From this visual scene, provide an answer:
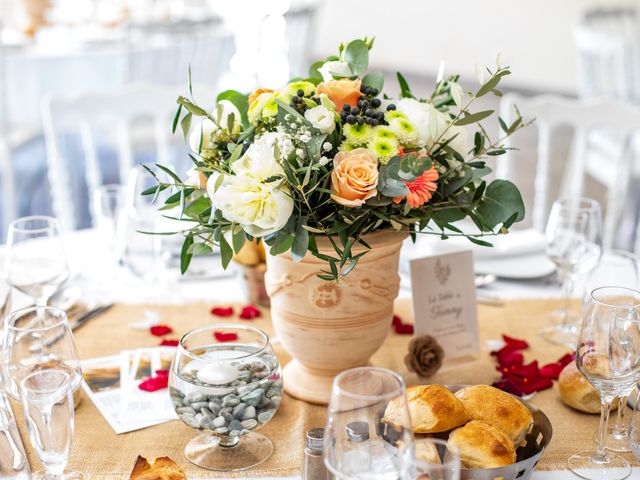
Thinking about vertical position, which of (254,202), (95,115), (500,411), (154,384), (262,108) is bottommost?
(154,384)

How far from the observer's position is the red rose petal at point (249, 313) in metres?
1.62

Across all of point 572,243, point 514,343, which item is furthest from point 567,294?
point 514,343

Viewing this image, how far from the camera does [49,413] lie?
3.23 ft

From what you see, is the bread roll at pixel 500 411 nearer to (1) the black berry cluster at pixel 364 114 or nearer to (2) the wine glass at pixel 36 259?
(1) the black berry cluster at pixel 364 114

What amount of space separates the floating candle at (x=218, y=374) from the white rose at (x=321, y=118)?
0.33 m

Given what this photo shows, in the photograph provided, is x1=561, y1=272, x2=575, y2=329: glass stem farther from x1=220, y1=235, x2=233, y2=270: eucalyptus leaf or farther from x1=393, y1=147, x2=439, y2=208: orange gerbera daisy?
x1=220, y1=235, x2=233, y2=270: eucalyptus leaf

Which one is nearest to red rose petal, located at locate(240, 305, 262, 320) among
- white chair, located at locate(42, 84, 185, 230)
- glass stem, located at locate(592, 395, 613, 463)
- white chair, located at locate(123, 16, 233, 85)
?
glass stem, located at locate(592, 395, 613, 463)

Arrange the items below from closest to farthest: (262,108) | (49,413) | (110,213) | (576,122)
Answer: (49,413), (262,108), (110,213), (576,122)

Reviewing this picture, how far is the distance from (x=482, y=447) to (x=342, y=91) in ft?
1.68

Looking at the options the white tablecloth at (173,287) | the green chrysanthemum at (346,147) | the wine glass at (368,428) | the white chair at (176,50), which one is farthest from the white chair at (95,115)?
the wine glass at (368,428)

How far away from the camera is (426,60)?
734 cm

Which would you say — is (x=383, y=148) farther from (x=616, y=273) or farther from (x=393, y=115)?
(x=616, y=273)

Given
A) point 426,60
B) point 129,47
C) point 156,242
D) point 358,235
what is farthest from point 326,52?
point 358,235

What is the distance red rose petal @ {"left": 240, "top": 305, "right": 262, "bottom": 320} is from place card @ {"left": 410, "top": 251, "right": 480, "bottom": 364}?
35cm
